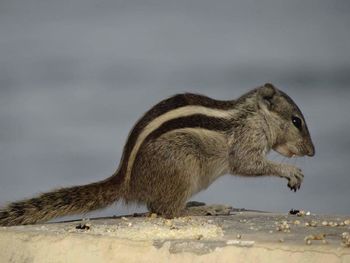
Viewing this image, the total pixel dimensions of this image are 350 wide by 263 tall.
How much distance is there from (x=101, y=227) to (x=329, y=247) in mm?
1399

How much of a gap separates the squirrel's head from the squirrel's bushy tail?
125 centimetres

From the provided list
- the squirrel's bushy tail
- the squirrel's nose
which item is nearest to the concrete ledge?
the squirrel's bushy tail

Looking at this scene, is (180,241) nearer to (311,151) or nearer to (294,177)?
(294,177)

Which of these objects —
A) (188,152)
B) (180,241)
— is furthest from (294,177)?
(180,241)

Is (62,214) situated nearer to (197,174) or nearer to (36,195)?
(36,195)

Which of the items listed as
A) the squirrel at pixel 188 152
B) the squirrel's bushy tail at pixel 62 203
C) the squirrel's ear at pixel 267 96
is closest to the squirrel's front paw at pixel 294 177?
the squirrel at pixel 188 152

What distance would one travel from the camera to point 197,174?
541 cm

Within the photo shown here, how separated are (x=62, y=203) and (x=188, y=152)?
2.78 ft

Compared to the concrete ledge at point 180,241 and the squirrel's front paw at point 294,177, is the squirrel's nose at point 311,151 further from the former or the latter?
the concrete ledge at point 180,241

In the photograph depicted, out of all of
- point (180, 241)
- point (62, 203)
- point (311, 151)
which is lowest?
point (180, 241)

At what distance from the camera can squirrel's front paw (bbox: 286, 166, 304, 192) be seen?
5.71 m

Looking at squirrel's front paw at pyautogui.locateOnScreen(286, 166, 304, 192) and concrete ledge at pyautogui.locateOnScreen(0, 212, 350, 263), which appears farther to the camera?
squirrel's front paw at pyautogui.locateOnScreen(286, 166, 304, 192)

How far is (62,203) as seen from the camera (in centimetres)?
508

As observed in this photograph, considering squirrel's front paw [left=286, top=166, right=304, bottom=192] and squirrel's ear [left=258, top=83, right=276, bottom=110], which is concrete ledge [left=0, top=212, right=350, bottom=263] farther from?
squirrel's ear [left=258, top=83, right=276, bottom=110]
